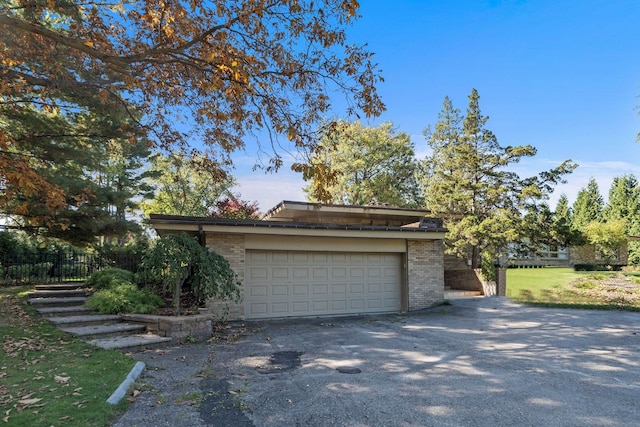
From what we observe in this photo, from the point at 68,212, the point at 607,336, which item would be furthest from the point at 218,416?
the point at 68,212

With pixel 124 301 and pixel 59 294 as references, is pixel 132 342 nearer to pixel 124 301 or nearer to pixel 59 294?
pixel 124 301

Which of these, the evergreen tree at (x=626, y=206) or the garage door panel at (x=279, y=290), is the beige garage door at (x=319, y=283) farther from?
the evergreen tree at (x=626, y=206)

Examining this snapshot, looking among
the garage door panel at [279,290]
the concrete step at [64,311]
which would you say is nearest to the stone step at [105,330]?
the concrete step at [64,311]

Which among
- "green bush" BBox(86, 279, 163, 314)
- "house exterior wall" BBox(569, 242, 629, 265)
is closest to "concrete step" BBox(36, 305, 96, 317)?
"green bush" BBox(86, 279, 163, 314)

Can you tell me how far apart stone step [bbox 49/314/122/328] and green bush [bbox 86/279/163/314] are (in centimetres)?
25

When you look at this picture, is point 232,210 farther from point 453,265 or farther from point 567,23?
point 567,23

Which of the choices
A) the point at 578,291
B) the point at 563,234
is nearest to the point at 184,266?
the point at 578,291

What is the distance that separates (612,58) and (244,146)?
40.4ft

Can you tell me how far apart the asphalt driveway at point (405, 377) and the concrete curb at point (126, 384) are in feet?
0.79

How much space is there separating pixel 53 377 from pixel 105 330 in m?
2.90

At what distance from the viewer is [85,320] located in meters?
8.05

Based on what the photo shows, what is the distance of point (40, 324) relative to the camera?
7699 millimetres

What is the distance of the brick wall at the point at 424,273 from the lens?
12750 mm

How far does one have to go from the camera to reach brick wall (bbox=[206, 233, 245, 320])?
10219 millimetres
